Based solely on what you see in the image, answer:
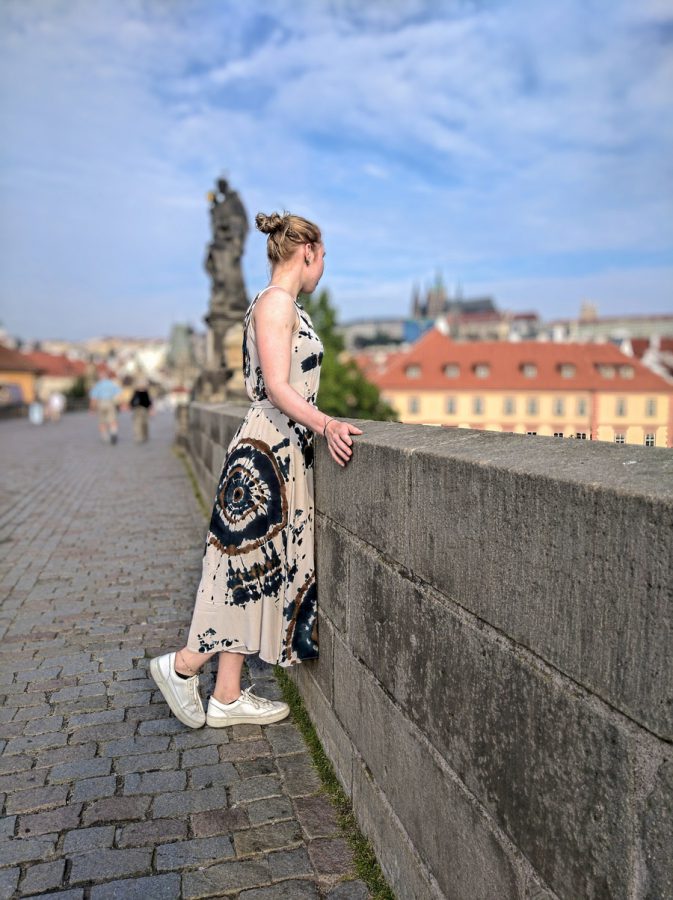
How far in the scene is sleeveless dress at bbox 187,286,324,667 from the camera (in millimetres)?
3113

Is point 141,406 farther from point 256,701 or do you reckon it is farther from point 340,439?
point 340,439

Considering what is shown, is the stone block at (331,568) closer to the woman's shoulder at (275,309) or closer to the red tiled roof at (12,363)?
the woman's shoulder at (275,309)

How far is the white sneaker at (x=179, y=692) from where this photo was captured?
3.46 m

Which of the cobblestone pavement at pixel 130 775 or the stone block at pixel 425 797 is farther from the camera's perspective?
the cobblestone pavement at pixel 130 775

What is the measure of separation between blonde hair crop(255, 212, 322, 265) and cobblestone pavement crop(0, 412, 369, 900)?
78.6 inches

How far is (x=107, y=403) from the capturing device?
70.2ft

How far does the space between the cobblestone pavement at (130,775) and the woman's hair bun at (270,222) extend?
2.09m

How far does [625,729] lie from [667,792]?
11cm

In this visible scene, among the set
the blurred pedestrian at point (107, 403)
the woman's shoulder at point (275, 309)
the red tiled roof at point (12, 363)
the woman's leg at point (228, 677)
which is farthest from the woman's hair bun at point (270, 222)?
the red tiled roof at point (12, 363)

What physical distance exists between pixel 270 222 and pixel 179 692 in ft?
6.52

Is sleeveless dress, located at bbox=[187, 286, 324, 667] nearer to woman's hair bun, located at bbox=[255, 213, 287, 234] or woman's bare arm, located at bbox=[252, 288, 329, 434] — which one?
woman's bare arm, located at bbox=[252, 288, 329, 434]

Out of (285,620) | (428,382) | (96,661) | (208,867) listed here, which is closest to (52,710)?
(96,661)

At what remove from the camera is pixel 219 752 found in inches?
130

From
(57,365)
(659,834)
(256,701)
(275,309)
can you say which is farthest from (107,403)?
(57,365)
